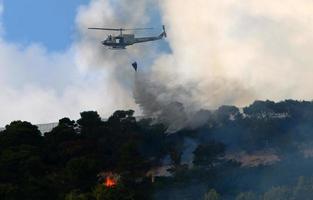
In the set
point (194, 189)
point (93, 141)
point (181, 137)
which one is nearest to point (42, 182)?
point (194, 189)

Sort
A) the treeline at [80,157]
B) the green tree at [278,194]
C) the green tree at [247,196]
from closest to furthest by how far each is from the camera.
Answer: the treeline at [80,157] < the green tree at [278,194] < the green tree at [247,196]

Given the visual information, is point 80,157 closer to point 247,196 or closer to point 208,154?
point 208,154

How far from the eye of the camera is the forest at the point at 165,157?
87.4 metres

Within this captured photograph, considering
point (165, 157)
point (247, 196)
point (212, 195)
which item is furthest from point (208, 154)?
point (165, 157)

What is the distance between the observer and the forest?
87.4m

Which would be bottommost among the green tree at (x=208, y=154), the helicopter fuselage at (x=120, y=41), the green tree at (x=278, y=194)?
the green tree at (x=278, y=194)

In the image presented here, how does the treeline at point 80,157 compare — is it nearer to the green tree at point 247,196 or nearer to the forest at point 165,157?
the forest at point 165,157

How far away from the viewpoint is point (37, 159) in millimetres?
98312

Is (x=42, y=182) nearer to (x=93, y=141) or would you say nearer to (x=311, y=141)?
(x=93, y=141)

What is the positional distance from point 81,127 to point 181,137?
17378 mm

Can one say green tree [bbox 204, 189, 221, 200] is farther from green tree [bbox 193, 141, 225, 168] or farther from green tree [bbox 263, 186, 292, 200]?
green tree [bbox 193, 141, 225, 168]

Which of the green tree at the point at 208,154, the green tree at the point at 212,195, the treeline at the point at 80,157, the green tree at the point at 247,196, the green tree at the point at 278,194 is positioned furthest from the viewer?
the green tree at the point at 208,154

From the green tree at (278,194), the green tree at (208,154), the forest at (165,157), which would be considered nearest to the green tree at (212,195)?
the forest at (165,157)

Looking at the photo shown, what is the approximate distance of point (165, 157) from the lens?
123625 mm
